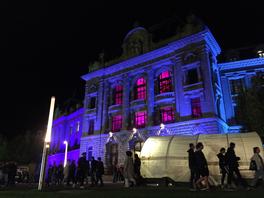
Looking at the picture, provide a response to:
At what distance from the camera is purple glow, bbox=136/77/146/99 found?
32.7 metres

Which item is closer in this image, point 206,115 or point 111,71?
point 206,115

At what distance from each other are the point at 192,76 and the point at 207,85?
254cm

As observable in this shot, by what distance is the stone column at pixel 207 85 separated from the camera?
85.7 ft

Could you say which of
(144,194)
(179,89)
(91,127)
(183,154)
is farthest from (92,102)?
(144,194)

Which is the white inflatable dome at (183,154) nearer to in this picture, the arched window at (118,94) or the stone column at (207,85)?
the stone column at (207,85)

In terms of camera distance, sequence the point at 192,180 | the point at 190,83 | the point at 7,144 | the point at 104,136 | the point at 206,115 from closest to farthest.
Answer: the point at 192,180, the point at 206,115, the point at 190,83, the point at 104,136, the point at 7,144

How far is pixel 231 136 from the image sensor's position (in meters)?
15.5

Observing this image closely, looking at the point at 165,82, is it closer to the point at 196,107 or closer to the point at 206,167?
the point at 196,107

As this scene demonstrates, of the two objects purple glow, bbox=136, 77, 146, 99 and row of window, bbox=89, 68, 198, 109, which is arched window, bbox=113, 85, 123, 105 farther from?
purple glow, bbox=136, 77, 146, 99

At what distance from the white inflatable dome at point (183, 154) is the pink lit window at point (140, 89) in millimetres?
16491

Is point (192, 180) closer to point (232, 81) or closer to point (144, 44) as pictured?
point (232, 81)

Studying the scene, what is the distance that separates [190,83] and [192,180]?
62.6 ft

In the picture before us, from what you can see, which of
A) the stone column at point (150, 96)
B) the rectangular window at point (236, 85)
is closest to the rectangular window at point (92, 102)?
the stone column at point (150, 96)

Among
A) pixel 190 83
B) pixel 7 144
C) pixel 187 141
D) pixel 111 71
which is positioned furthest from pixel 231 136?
pixel 7 144
